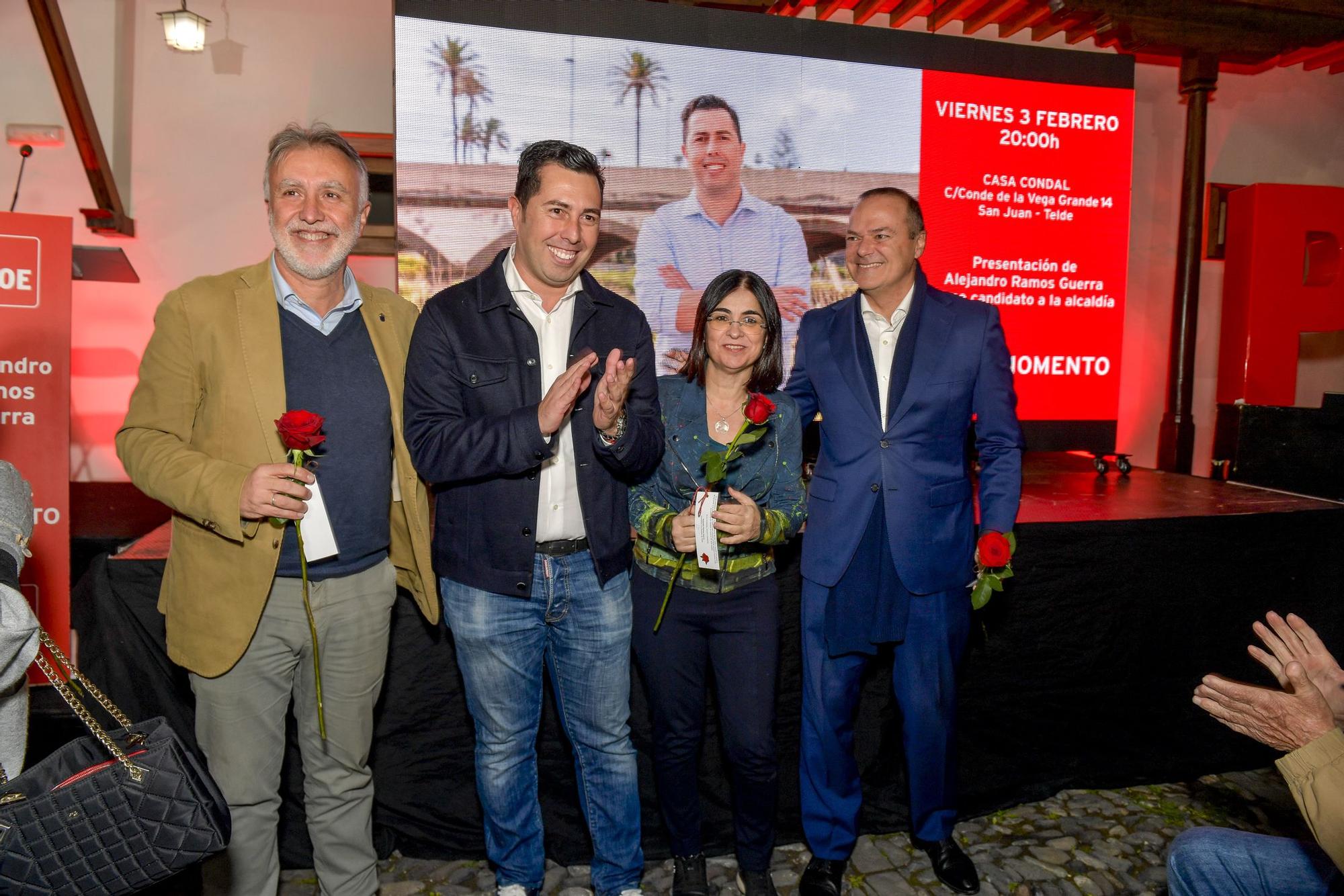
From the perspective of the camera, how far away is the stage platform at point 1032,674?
8.72ft

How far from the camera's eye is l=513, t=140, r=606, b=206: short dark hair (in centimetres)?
195

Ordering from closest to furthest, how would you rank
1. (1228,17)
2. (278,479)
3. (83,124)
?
(278,479)
(83,124)
(1228,17)

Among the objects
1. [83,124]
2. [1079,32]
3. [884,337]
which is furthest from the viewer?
[1079,32]

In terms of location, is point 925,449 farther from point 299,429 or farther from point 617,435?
point 299,429

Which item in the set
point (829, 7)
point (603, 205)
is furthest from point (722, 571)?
point (829, 7)

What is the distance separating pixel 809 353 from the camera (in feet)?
8.30

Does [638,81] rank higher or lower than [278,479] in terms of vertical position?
higher

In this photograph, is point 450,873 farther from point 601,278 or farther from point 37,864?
point 601,278

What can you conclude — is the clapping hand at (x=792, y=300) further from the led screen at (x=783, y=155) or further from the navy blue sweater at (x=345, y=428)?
the navy blue sweater at (x=345, y=428)

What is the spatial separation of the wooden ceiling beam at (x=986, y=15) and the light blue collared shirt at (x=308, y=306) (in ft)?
15.8

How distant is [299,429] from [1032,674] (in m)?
2.80

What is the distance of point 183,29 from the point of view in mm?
4508

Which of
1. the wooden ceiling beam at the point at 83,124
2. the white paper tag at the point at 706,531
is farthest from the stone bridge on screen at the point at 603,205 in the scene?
the white paper tag at the point at 706,531

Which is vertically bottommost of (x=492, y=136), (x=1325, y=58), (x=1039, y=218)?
(x=1039, y=218)
